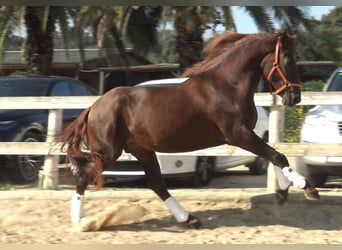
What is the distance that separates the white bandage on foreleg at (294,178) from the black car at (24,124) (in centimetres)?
454

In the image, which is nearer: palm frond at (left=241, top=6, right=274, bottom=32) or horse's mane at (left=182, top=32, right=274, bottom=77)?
horse's mane at (left=182, top=32, right=274, bottom=77)

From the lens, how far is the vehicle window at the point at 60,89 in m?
11.0

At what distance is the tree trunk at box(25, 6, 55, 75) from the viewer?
51.1 feet

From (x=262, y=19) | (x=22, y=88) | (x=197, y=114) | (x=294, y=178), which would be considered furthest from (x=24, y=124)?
(x=262, y=19)

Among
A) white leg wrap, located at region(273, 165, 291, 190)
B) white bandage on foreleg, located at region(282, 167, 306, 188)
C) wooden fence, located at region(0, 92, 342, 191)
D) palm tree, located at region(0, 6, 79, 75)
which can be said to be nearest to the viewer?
white bandage on foreleg, located at region(282, 167, 306, 188)

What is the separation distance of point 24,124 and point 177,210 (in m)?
3.97

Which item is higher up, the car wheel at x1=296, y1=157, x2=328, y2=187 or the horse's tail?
the horse's tail

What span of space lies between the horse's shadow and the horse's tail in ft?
2.22

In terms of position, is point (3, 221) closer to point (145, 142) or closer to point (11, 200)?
point (11, 200)

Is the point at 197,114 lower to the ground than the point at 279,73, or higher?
lower

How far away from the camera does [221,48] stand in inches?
290

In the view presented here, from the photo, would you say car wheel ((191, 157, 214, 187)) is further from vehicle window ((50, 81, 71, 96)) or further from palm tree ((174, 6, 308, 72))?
palm tree ((174, 6, 308, 72))

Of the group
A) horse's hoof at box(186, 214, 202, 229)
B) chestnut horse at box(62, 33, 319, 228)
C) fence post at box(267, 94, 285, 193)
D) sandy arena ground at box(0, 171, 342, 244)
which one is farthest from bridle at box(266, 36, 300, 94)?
horse's hoof at box(186, 214, 202, 229)

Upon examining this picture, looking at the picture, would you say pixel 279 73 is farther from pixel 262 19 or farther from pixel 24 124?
pixel 262 19
